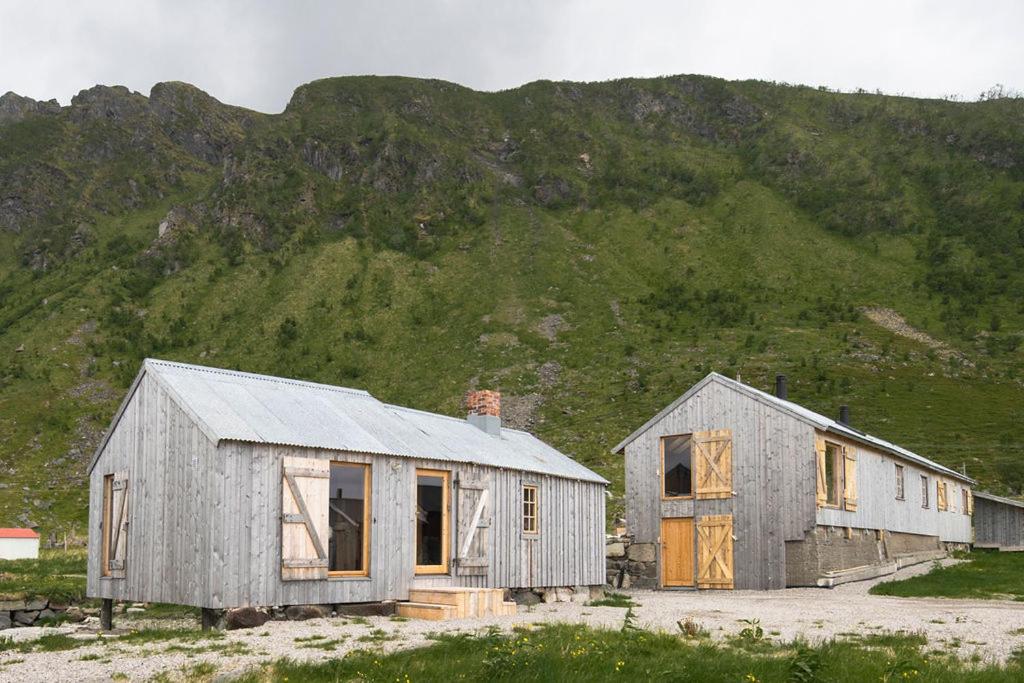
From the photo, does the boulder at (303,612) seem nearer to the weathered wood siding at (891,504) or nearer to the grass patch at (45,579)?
the grass patch at (45,579)

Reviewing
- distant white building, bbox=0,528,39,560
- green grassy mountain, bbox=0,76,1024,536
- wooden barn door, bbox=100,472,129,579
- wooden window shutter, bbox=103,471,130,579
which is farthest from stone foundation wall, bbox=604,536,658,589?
distant white building, bbox=0,528,39,560

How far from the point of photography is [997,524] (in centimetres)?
4362

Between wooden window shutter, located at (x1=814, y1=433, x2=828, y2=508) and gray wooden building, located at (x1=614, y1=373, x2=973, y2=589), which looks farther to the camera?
gray wooden building, located at (x1=614, y1=373, x2=973, y2=589)

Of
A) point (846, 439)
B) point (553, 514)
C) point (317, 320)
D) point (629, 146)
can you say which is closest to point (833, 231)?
point (629, 146)

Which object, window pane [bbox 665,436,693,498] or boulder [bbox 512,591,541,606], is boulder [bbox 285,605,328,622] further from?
window pane [bbox 665,436,693,498]

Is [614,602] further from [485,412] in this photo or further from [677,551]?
[677,551]

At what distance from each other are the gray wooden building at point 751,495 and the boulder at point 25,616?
53.5 ft

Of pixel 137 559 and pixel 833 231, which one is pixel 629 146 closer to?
pixel 833 231

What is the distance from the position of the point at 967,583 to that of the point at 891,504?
6.66 metres

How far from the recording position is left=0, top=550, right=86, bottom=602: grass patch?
901 inches

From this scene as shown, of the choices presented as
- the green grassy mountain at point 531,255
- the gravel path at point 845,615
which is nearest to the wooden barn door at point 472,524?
the gravel path at point 845,615

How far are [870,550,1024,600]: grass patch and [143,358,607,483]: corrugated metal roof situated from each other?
9466 millimetres

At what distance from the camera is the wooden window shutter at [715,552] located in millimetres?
28109

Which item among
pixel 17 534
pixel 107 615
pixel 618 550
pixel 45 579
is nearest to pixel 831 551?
pixel 618 550
